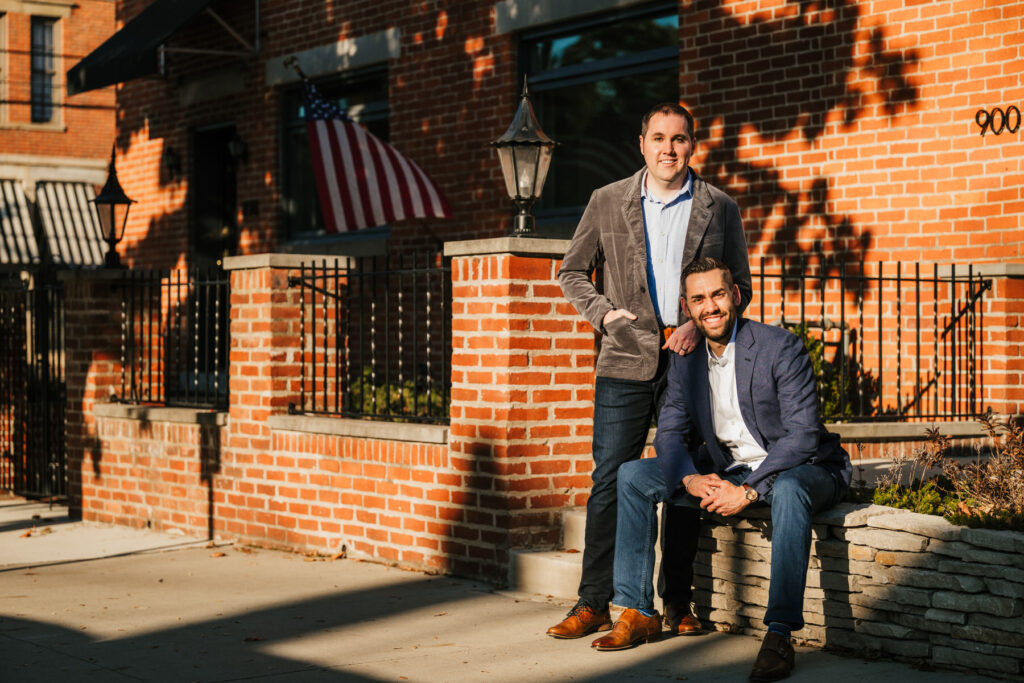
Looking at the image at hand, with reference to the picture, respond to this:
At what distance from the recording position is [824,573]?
5.14 meters

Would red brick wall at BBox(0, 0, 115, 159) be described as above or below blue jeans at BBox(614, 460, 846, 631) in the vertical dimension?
above

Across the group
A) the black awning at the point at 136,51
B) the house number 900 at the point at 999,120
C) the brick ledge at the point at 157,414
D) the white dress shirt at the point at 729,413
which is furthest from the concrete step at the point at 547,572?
the black awning at the point at 136,51

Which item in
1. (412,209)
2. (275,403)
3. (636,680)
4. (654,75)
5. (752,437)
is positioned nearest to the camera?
(636,680)

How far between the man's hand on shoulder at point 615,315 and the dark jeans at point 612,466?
248mm

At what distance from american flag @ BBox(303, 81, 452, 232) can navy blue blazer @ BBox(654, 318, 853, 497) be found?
5.80m

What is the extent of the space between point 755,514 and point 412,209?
632cm

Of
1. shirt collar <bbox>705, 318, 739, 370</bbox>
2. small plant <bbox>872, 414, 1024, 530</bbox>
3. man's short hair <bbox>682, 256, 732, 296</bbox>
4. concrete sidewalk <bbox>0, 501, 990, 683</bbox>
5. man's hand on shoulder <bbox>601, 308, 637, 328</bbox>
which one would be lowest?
concrete sidewalk <bbox>0, 501, 990, 683</bbox>

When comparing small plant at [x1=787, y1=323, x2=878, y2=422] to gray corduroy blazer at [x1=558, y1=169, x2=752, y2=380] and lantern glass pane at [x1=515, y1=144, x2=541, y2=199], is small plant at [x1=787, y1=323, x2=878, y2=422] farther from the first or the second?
gray corduroy blazer at [x1=558, y1=169, x2=752, y2=380]

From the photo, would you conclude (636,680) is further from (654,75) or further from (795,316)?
(654,75)

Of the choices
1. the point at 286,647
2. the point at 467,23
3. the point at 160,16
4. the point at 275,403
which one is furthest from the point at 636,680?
the point at 160,16

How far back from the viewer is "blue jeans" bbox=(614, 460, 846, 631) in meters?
4.73

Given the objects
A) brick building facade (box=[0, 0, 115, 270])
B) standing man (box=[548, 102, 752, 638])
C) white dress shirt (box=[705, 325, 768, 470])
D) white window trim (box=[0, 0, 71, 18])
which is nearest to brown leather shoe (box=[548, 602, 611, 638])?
standing man (box=[548, 102, 752, 638])

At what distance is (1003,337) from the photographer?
7.86 meters

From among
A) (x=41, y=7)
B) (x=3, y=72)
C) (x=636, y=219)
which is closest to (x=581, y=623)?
(x=636, y=219)
